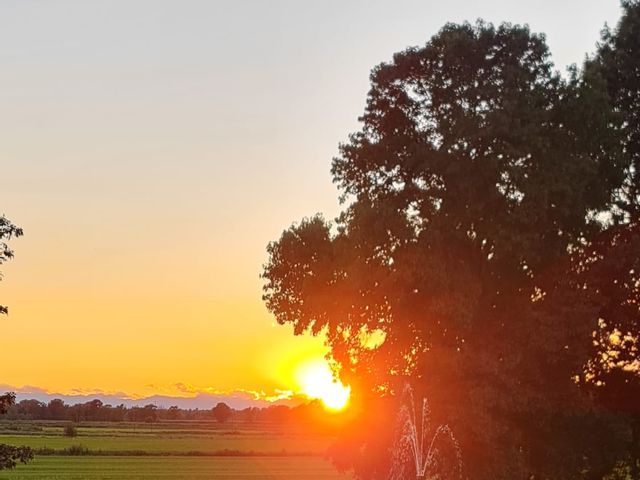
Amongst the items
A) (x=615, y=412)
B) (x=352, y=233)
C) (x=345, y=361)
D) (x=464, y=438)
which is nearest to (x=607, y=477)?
(x=615, y=412)

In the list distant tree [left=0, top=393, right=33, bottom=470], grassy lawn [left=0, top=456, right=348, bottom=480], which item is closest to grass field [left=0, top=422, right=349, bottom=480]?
grassy lawn [left=0, top=456, right=348, bottom=480]

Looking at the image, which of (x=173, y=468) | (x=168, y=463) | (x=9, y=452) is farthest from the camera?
(x=168, y=463)

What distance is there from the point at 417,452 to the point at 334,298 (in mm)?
7493

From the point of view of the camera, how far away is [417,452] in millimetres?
25922

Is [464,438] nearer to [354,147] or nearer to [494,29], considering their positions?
[354,147]

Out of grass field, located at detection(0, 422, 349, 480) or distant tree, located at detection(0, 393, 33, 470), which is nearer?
distant tree, located at detection(0, 393, 33, 470)

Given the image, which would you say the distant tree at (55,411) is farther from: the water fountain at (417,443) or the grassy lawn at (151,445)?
the water fountain at (417,443)

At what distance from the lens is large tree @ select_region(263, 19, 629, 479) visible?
25344 millimetres

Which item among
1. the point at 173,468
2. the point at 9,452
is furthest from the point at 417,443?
the point at 173,468

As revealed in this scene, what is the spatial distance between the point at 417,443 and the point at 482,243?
23.5 feet

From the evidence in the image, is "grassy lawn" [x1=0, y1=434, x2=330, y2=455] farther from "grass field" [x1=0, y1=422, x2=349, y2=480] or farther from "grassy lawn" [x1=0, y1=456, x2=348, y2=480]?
"grassy lawn" [x1=0, y1=456, x2=348, y2=480]

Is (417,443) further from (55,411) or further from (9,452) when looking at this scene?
(55,411)

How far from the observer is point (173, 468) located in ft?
222

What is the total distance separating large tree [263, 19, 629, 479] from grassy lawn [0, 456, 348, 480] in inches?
1256
